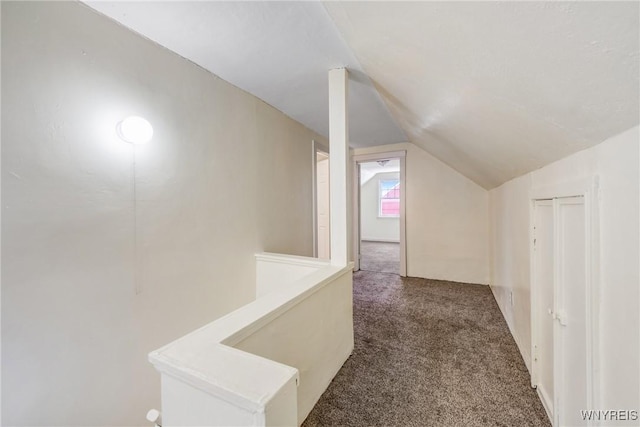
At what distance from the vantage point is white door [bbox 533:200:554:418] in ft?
4.79

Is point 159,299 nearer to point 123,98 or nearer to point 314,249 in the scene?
point 123,98

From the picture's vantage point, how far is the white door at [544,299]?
1460 mm

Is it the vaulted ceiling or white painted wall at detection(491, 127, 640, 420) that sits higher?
the vaulted ceiling

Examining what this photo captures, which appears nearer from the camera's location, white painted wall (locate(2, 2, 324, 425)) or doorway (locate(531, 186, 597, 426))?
doorway (locate(531, 186, 597, 426))

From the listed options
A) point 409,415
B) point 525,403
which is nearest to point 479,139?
point 525,403

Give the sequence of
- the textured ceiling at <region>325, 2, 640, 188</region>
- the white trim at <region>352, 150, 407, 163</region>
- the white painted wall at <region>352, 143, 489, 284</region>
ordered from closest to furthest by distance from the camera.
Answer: the textured ceiling at <region>325, 2, 640, 188</region>, the white painted wall at <region>352, 143, 489, 284</region>, the white trim at <region>352, 150, 407, 163</region>

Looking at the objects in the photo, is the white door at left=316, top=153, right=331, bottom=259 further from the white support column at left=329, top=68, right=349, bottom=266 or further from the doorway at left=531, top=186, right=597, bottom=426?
the doorway at left=531, top=186, right=597, bottom=426

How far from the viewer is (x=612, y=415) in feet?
2.77

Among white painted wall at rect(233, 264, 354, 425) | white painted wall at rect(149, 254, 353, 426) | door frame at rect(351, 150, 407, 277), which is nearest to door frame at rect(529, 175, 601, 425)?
white painted wall at rect(149, 254, 353, 426)

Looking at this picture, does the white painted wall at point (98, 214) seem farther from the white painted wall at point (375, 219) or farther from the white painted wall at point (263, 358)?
the white painted wall at point (375, 219)

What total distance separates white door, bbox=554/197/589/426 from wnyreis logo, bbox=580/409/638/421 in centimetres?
15

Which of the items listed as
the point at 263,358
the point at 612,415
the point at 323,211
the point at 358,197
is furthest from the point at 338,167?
the point at 323,211

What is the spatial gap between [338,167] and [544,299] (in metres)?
1.59

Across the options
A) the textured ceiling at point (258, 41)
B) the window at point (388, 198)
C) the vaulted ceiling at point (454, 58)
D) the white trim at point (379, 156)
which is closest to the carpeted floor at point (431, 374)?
the vaulted ceiling at point (454, 58)
